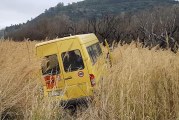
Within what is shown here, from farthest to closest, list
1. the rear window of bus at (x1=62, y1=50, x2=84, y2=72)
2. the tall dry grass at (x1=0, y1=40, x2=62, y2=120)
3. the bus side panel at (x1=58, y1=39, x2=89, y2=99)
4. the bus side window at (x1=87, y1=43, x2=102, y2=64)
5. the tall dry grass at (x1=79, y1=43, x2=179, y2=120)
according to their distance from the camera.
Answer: the bus side window at (x1=87, y1=43, x2=102, y2=64) < the rear window of bus at (x1=62, y1=50, x2=84, y2=72) < the bus side panel at (x1=58, y1=39, x2=89, y2=99) < the tall dry grass at (x1=0, y1=40, x2=62, y2=120) < the tall dry grass at (x1=79, y1=43, x2=179, y2=120)

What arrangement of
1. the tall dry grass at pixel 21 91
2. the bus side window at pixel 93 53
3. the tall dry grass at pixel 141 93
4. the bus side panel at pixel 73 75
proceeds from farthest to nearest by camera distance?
the bus side window at pixel 93 53 < the bus side panel at pixel 73 75 < the tall dry grass at pixel 21 91 < the tall dry grass at pixel 141 93

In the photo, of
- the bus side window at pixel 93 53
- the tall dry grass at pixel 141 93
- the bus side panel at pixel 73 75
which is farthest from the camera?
the bus side window at pixel 93 53

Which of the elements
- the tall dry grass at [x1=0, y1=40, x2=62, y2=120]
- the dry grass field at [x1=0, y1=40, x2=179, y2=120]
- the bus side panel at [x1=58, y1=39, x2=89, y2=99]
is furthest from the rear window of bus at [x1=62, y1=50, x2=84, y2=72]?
the dry grass field at [x1=0, y1=40, x2=179, y2=120]

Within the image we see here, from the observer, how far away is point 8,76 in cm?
625

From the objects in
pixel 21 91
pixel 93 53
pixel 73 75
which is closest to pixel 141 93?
pixel 21 91

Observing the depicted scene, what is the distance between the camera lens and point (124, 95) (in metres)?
5.25

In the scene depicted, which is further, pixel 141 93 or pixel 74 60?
pixel 74 60

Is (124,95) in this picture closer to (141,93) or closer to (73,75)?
(141,93)

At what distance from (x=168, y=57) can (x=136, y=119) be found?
51.3 inches

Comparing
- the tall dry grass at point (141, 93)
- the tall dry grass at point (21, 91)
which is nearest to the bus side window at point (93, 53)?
the tall dry grass at point (21, 91)

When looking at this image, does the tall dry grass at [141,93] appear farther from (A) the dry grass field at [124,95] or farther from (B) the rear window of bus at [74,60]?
(B) the rear window of bus at [74,60]

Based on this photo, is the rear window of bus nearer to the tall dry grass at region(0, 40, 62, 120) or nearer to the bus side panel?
the bus side panel

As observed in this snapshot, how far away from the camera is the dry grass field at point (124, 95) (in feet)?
16.4

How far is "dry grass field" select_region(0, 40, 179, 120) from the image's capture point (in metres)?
5.01
